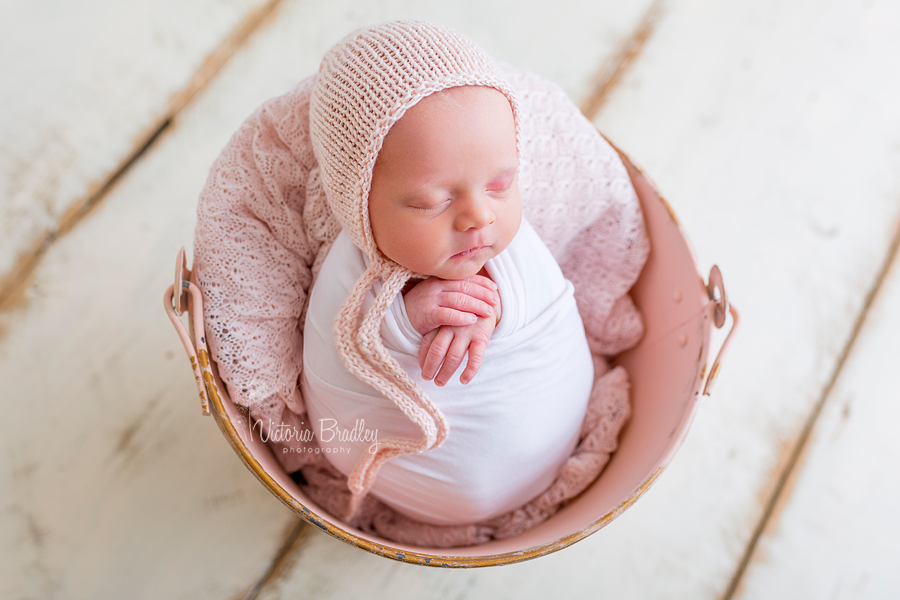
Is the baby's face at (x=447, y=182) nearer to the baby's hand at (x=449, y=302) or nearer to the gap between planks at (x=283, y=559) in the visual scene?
the baby's hand at (x=449, y=302)

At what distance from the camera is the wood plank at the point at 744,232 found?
1.06m

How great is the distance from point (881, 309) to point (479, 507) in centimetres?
88

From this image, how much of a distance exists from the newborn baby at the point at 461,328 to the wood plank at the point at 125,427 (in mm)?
266

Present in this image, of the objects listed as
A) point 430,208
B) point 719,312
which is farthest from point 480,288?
point 719,312

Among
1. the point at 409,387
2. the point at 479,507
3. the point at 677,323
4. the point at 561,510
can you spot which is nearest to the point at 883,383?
the point at 677,323

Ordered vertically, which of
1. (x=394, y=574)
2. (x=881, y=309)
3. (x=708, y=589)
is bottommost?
(x=394, y=574)

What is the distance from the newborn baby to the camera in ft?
2.24

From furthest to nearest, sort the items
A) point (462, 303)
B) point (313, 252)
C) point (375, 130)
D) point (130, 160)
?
1. point (130, 160)
2. point (313, 252)
3. point (462, 303)
4. point (375, 130)

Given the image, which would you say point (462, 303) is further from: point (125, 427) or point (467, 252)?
point (125, 427)

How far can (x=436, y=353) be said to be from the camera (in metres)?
0.76

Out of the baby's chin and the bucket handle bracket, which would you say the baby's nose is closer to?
the baby's chin

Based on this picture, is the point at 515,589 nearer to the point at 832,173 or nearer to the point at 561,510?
the point at 561,510

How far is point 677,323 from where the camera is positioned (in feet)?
3.05

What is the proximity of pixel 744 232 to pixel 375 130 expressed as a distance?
0.87 metres
